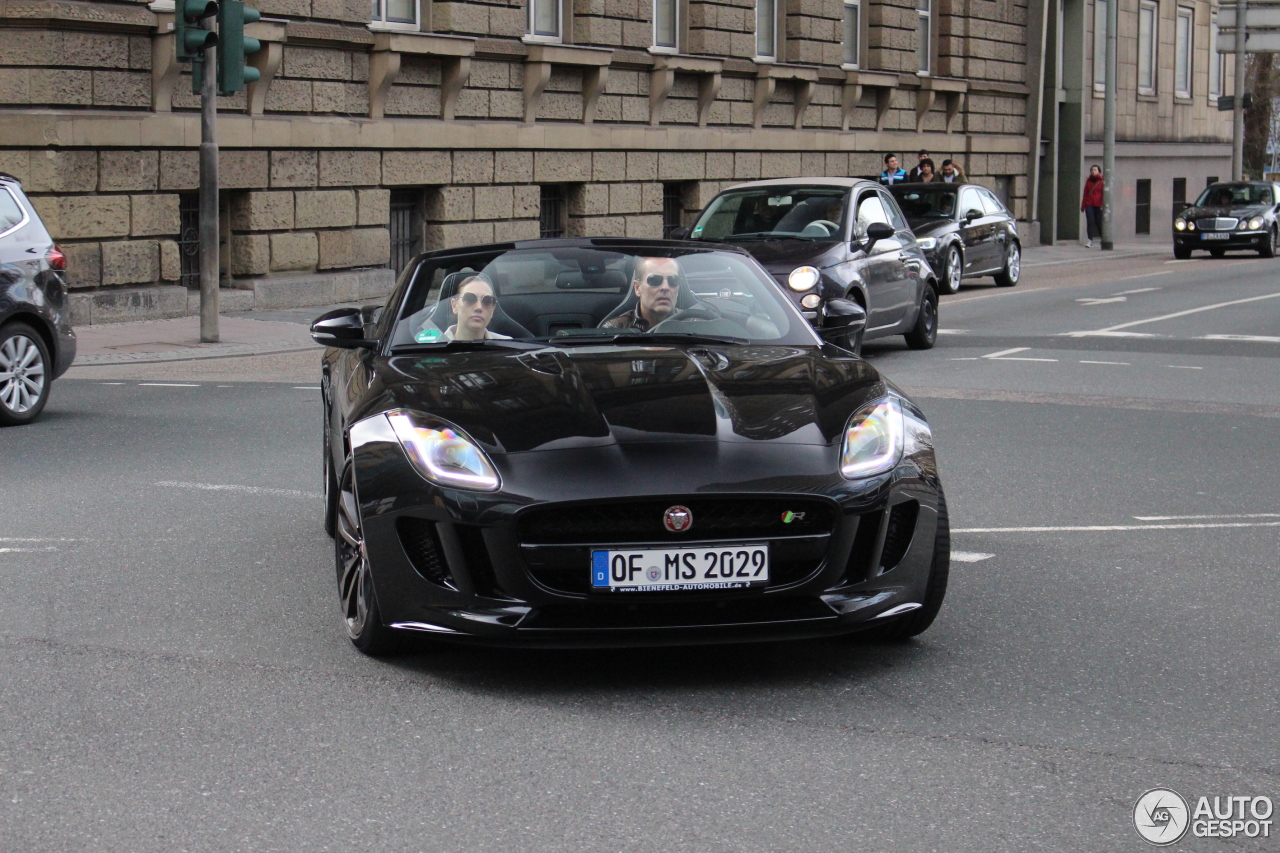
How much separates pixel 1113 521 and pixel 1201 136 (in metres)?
48.7

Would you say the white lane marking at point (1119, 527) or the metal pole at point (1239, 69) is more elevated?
the metal pole at point (1239, 69)

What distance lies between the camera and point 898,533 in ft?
17.7

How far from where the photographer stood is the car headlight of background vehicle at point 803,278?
15188 millimetres

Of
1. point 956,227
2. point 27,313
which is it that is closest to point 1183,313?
point 956,227

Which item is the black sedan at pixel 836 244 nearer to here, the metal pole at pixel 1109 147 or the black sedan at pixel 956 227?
the black sedan at pixel 956 227

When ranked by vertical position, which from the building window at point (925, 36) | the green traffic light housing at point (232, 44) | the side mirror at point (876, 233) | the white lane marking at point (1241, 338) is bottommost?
the white lane marking at point (1241, 338)

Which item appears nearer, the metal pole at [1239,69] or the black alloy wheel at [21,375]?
the black alloy wheel at [21,375]

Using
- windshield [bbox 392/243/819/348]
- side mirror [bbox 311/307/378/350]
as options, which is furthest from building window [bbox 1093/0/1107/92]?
side mirror [bbox 311/307/378/350]

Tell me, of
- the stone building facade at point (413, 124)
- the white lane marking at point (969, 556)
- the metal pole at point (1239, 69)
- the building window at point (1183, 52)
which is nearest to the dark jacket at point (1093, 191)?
the metal pole at point (1239, 69)

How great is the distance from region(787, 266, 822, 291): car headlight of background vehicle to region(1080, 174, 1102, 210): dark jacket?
94.9 ft

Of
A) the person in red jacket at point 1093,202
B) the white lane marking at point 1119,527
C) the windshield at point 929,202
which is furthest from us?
the person in red jacket at point 1093,202

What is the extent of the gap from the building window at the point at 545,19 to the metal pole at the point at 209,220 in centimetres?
935

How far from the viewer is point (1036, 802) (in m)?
4.19

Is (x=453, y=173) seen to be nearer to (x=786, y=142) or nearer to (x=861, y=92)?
(x=786, y=142)
